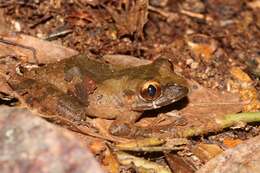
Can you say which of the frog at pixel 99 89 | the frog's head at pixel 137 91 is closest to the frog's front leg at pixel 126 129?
the frog at pixel 99 89

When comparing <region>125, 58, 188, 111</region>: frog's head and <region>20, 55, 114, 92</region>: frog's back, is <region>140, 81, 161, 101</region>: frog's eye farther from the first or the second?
<region>20, 55, 114, 92</region>: frog's back

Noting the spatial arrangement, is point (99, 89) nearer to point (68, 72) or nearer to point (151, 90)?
point (68, 72)

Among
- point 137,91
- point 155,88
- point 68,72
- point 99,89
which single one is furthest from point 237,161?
point 68,72

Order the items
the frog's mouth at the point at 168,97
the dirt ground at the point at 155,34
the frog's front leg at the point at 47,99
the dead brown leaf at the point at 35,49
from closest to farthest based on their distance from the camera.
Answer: the frog's front leg at the point at 47,99, the frog's mouth at the point at 168,97, the dead brown leaf at the point at 35,49, the dirt ground at the point at 155,34

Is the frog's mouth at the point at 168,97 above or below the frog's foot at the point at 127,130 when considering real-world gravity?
above

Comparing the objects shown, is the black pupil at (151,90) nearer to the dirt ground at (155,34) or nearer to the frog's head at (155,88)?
the frog's head at (155,88)

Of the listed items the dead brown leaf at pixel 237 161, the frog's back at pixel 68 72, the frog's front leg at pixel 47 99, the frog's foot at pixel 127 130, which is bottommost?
the frog's foot at pixel 127 130

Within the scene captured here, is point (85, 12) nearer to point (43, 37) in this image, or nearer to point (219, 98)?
point (43, 37)
